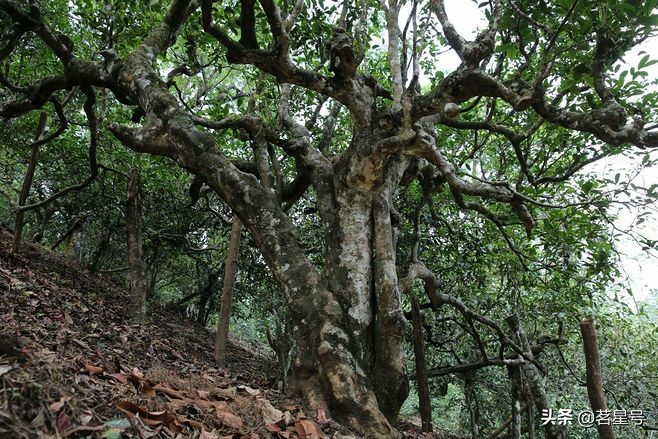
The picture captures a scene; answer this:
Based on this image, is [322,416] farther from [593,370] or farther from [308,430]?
[593,370]

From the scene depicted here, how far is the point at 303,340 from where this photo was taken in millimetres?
3789

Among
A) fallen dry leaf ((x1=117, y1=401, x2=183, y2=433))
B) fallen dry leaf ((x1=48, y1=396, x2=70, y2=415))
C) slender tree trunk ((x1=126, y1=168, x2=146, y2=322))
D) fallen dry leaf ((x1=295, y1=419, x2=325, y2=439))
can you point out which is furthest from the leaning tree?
fallen dry leaf ((x1=48, y1=396, x2=70, y2=415))

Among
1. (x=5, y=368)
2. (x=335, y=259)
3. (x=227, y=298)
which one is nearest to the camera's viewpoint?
(x=5, y=368)

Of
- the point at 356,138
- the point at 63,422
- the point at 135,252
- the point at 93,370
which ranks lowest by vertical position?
the point at 63,422

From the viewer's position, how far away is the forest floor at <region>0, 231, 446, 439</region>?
5.35 feet

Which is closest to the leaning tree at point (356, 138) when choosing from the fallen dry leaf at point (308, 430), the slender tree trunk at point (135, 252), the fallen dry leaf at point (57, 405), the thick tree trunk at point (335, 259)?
the thick tree trunk at point (335, 259)

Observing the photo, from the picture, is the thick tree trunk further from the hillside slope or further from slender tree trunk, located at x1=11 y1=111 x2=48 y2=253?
slender tree trunk, located at x1=11 y1=111 x2=48 y2=253

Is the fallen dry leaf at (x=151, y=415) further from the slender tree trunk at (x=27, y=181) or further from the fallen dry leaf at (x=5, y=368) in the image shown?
the slender tree trunk at (x=27, y=181)

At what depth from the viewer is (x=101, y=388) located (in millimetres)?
2160

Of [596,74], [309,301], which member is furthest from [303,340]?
[596,74]

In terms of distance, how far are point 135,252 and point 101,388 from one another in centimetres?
401

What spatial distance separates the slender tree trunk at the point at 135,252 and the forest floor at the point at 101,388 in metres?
0.35

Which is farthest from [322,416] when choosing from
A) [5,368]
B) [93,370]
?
[5,368]

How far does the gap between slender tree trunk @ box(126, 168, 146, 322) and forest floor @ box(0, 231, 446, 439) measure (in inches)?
13.9
